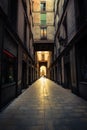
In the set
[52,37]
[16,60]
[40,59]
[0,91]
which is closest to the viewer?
[0,91]

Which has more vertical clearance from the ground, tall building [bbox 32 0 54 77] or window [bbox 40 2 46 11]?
window [bbox 40 2 46 11]

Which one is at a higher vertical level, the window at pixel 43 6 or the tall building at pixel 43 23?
the window at pixel 43 6

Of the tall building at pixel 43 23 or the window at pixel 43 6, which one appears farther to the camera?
the window at pixel 43 6

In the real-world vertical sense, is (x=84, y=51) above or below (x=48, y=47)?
below

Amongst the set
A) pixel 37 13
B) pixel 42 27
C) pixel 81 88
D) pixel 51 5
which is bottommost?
pixel 81 88

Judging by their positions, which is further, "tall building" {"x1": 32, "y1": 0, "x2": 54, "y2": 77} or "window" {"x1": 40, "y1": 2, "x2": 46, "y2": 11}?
"window" {"x1": 40, "y1": 2, "x2": 46, "y2": 11}

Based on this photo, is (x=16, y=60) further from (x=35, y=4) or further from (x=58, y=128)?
(x=35, y=4)

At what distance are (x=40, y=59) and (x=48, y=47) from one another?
23.7 metres

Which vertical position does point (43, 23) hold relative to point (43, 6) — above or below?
below

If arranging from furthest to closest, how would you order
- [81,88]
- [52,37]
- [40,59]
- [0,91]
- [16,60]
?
1. [40,59]
2. [52,37]
3. [16,60]
4. [81,88]
5. [0,91]

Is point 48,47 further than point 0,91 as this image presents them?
Yes

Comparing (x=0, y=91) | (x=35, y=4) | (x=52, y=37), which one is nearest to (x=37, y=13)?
(x=35, y=4)

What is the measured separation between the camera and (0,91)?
557cm

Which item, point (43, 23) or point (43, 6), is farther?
point (43, 6)
